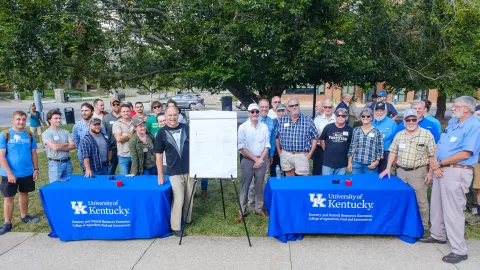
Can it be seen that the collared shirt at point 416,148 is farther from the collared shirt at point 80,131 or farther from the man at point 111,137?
the man at point 111,137

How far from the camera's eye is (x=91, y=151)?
5.11 m

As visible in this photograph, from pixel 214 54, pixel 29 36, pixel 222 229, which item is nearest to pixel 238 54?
pixel 214 54

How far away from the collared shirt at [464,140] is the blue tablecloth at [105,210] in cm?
364

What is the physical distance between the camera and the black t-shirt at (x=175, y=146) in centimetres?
457

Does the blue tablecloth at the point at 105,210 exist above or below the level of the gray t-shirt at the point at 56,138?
below

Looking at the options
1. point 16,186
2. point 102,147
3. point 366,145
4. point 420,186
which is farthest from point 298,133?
point 16,186

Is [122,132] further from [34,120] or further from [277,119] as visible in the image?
[34,120]

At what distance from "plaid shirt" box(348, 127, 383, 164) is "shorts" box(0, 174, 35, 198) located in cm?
491

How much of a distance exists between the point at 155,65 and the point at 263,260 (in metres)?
10.6

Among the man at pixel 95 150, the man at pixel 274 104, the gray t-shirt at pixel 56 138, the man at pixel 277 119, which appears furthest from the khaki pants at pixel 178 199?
the man at pixel 274 104

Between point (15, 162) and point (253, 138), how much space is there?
3.46 metres

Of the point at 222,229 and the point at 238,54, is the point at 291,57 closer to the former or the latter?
the point at 238,54

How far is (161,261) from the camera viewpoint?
3.99 meters

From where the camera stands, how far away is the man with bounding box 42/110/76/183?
16.0 ft
